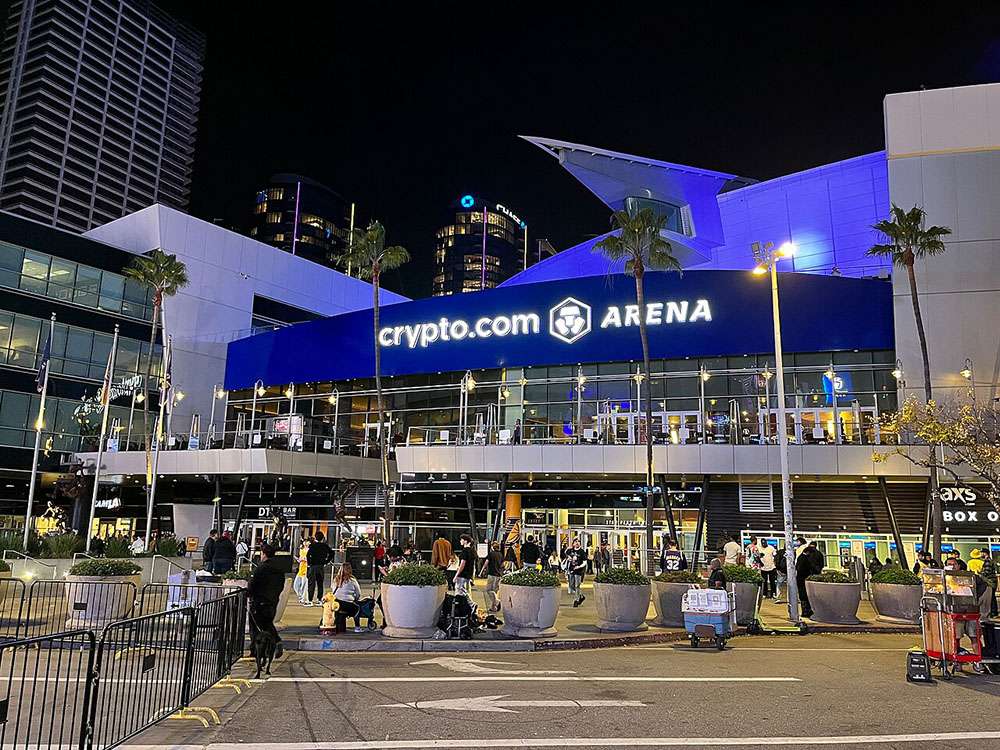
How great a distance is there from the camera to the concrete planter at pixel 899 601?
61.2 ft

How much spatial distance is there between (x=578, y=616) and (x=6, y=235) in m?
41.8

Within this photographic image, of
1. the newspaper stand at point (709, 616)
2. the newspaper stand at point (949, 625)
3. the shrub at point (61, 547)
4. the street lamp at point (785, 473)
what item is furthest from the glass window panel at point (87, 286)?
the newspaper stand at point (949, 625)

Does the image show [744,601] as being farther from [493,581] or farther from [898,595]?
[493,581]

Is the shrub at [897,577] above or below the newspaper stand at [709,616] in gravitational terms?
above

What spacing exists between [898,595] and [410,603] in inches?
472

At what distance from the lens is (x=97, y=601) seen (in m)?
15.4

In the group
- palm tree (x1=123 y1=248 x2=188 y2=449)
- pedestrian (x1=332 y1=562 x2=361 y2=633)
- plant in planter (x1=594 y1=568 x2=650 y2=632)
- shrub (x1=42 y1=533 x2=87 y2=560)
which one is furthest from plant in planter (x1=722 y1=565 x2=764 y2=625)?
palm tree (x1=123 y1=248 x2=188 y2=449)

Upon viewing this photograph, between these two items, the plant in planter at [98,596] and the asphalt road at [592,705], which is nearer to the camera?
the asphalt road at [592,705]

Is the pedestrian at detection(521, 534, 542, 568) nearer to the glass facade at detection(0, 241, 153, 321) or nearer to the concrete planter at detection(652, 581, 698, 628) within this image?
the concrete planter at detection(652, 581, 698, 628)

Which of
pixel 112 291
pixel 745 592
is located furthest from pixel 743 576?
pixel 112 291

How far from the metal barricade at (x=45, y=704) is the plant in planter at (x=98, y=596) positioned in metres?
3.48

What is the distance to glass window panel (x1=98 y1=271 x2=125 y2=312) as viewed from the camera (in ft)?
162

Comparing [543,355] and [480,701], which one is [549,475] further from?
[480,701]

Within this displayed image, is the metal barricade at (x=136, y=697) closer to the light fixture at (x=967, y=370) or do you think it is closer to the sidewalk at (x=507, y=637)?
the sidewalk at (x=507, y=637)
